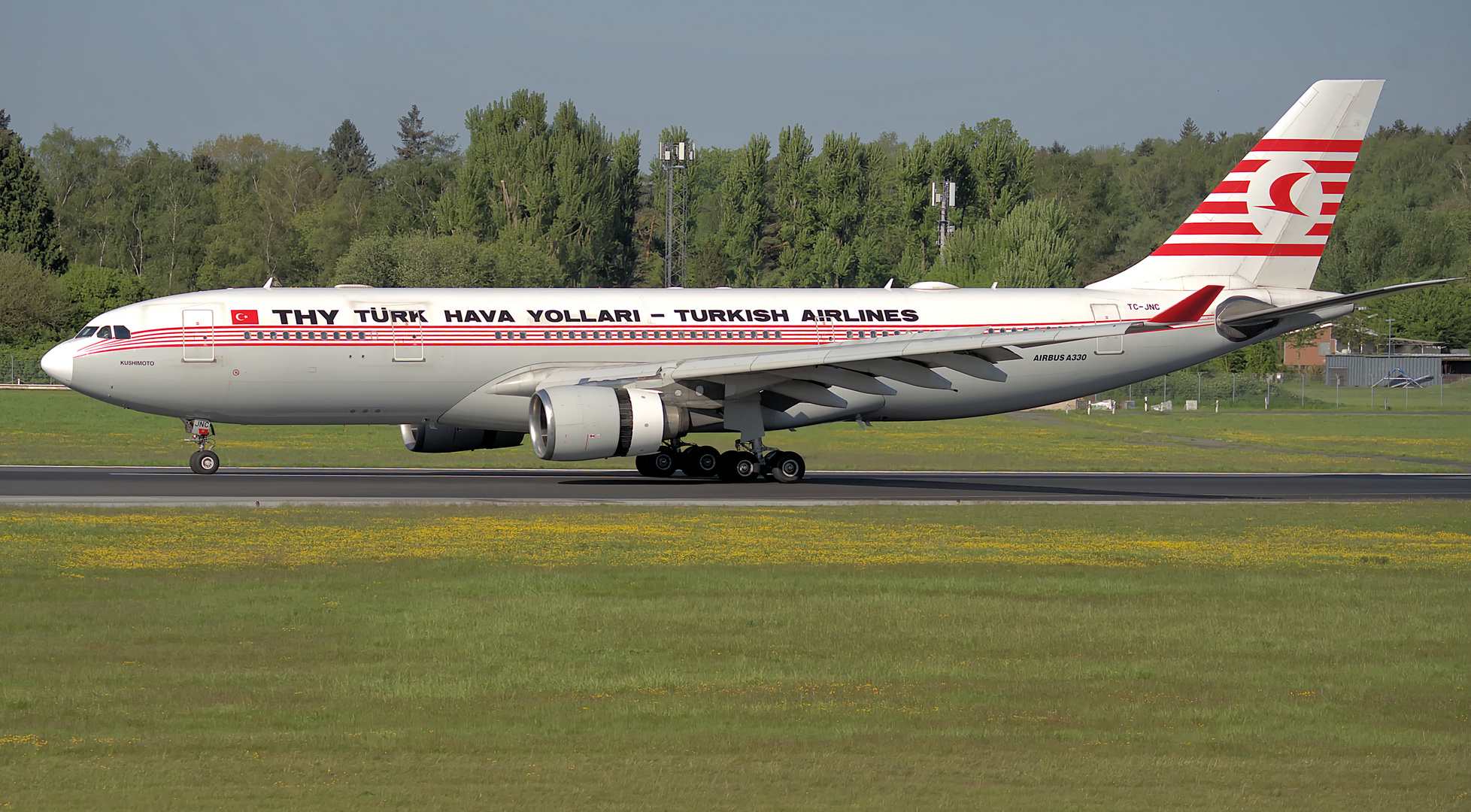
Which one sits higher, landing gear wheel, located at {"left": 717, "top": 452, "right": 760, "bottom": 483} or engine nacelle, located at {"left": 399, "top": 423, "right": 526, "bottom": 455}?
engine nacelle, located at {"left": 399, "top": 423, "right": 526, "bottom": 455}

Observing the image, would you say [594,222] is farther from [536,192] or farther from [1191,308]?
[1191,308]

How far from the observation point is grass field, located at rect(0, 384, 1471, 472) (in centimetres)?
3816

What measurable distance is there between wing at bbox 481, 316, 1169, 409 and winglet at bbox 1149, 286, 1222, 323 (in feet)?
3.99

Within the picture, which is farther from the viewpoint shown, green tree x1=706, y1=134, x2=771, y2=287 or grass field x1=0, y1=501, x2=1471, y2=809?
green tree x1=706, y1=134, x2=771, y2=287

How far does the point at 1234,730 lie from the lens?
10.1m

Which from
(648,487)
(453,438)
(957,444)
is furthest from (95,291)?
A: (648,487)

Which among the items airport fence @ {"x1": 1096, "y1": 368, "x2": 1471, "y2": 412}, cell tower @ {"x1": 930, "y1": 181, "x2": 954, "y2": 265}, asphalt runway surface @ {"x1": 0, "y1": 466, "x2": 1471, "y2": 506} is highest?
cell tower @ {"x1": 930, "y1": 181, "x2": 954, "y2": 265}

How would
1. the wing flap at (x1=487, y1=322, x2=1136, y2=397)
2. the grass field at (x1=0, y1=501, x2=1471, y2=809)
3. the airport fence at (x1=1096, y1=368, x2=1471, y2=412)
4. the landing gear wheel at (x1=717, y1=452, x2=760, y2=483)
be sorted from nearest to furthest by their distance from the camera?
the grass field at (x1=0, y1=501, x2=1471, y2=809) → the wing flap at (x1=487, y1=322, x2=1136, y2=397) → the landing gear wheel at (x1=717, y1=452, x2=760, y2=483) → the airport fence at (x1=1096, y1=368, x2=1471, y2=412)

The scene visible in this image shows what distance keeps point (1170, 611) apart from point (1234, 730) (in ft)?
16.3

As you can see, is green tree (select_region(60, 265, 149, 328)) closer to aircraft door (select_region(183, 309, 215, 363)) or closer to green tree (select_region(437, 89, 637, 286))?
green tree (select_region(437, 89, 637, 286))

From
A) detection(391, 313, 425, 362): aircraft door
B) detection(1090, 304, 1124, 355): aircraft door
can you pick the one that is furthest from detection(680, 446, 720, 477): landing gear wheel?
detection(1090, 304, 1124, 355): aircraft door

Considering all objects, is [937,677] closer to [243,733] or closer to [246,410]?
[243,733]

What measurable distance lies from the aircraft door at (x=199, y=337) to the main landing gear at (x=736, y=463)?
30.7ft

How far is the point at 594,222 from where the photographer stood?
106 meters
